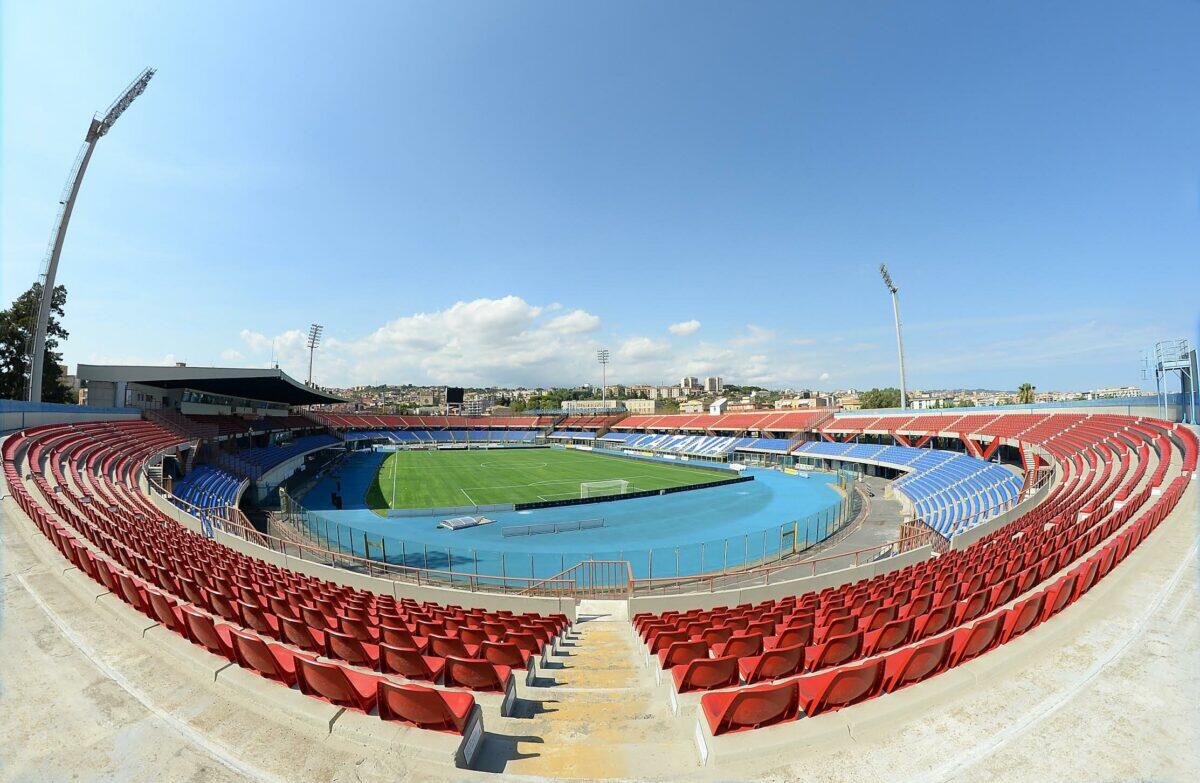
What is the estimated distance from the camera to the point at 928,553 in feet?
53.6

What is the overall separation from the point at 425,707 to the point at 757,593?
11.7m

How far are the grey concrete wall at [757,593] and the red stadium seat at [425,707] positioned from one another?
9403 millimetres

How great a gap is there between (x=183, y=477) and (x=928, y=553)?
37.1 metres

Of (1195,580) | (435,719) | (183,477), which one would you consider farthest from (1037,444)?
(183,477)

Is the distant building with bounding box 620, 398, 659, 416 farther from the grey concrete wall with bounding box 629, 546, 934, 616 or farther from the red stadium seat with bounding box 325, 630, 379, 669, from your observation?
the red stadium seat with bounding box 325, 630, 379, 669

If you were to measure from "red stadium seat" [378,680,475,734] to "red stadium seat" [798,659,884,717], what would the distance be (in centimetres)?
312

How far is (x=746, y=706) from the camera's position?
4098 mm

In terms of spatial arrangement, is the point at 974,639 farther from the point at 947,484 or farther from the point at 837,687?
the point at 947,484

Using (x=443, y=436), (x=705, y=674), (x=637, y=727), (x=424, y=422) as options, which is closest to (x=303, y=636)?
(x=637, y=727)

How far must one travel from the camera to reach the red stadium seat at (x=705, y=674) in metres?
5.19

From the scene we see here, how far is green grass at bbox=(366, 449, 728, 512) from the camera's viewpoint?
38.1 meters

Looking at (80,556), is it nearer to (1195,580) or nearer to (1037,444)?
(1195,580)

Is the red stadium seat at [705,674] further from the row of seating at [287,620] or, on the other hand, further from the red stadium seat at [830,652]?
the row of seating at [287,620]

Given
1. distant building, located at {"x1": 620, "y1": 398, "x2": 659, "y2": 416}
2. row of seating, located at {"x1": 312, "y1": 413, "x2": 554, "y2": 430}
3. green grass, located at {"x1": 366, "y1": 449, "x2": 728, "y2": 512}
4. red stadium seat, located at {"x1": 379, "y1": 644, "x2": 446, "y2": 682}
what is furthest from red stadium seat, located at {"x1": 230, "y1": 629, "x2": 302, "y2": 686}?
distant building, located at {"x1": 620, "y1": 398, "x2": 659, "y2": 416}
